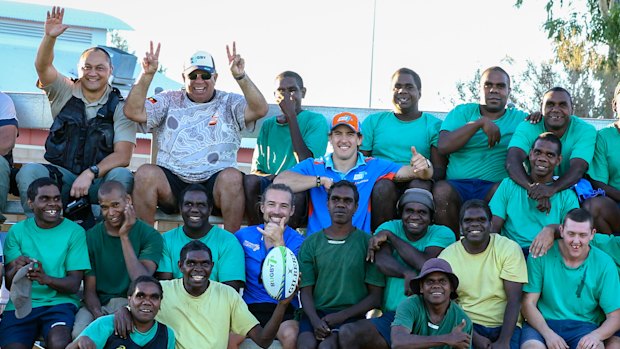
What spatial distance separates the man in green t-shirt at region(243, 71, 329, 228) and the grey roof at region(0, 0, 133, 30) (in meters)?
14.9

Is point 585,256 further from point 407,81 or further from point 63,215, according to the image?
point 63,215

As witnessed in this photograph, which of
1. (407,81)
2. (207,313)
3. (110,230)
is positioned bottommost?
(207,313)

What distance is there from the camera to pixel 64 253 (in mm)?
7672

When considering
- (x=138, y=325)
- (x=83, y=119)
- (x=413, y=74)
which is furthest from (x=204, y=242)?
(x=413, y=74)

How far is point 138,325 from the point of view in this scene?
691 centimetres

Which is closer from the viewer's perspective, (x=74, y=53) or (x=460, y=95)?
(x=74, y=53)

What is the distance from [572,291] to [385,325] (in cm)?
137

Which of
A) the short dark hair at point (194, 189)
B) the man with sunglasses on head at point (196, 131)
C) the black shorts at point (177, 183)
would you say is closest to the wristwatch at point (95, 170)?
the man with sunglasses on head at point (196, 131)

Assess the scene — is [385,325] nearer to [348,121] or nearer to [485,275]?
[485,275]

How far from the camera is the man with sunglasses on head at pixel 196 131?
833cm

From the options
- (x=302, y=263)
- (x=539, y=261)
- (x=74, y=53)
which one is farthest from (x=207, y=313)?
(x=74, y=53)

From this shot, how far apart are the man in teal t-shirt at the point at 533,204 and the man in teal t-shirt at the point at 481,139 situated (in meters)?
0.35

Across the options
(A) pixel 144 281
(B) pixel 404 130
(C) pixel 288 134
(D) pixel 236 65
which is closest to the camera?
(A) pixel 144 281

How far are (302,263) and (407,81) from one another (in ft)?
6.87
